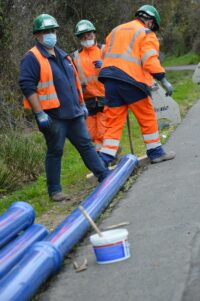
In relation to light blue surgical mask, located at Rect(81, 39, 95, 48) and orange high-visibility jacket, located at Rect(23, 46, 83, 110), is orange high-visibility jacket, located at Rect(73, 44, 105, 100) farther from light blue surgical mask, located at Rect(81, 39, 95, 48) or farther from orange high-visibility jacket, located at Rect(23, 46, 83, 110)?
orange high-visibility jacket, located at Rect(23, 46, 83, 110)

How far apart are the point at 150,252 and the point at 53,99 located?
2397 mm

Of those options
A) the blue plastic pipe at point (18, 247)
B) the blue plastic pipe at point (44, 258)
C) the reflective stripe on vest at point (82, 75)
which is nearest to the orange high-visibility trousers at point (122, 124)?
the reflective stripe on vest at point (82, 75)

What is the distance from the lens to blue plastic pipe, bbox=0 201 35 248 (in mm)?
4676

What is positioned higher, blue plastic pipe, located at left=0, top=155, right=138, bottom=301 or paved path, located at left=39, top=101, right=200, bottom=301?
blue plastic pipe, located at left=0, top=155, right=138, bottom=301

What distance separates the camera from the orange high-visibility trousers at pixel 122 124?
299 inches

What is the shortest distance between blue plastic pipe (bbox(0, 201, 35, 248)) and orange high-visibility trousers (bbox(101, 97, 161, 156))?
2.60 meters

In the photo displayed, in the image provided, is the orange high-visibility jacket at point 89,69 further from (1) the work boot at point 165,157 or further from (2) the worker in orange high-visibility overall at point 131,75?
(1) the work boot at point 165,157

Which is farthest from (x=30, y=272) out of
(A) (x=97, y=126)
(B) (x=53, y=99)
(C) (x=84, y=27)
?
(C) (x=84, y=27)

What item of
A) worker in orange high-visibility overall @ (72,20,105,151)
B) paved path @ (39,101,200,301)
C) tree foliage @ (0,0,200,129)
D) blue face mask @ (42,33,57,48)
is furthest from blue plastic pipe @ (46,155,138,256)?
tree foliage @ (0,0,200,129)

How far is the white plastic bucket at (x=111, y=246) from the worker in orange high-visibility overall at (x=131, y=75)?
3.13m

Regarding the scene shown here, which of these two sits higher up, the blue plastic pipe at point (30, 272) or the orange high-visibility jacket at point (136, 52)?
the orange high-visibility jacket at point (136, 52)

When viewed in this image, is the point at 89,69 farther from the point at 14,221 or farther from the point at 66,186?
the point at 14,221

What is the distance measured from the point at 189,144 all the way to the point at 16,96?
4.28 m

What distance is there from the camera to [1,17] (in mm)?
11508
